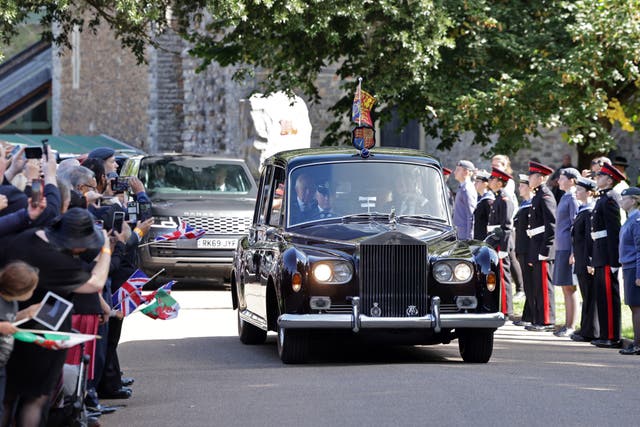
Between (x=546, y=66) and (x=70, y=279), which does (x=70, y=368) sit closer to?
(x=70, y=279)

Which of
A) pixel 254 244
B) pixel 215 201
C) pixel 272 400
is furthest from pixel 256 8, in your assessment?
pixel 272 400

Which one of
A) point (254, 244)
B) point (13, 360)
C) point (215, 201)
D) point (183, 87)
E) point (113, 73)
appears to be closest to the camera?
point (13, 360)

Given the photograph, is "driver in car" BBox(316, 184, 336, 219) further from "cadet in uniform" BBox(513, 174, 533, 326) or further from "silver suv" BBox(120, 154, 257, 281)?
"silver suv" BBox(120, 154, 257, 281)

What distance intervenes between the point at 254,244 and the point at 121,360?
1.85 metres

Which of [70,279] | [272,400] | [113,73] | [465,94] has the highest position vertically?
[113,73]

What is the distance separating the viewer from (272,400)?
10.4m

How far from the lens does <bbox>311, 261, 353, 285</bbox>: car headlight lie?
12.4m

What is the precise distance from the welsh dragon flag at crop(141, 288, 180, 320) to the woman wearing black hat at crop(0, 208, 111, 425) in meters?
2.62

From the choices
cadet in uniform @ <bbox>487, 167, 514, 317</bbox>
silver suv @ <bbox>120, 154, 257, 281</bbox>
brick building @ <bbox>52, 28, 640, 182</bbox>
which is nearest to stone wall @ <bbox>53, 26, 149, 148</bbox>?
brick building @ <bbox>52, 28, 640, 182</bbox>

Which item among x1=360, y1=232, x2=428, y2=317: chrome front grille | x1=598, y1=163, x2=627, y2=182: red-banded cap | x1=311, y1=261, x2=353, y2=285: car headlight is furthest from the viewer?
x1=598, y1=163, x2=627, y2=182: red-banded cap

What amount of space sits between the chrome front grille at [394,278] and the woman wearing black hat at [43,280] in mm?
4785

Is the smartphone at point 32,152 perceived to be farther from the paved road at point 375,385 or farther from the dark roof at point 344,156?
the dark roof at point 344,156

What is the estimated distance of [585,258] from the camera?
15.5m

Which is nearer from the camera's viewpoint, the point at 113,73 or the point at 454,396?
the point at 454,396
